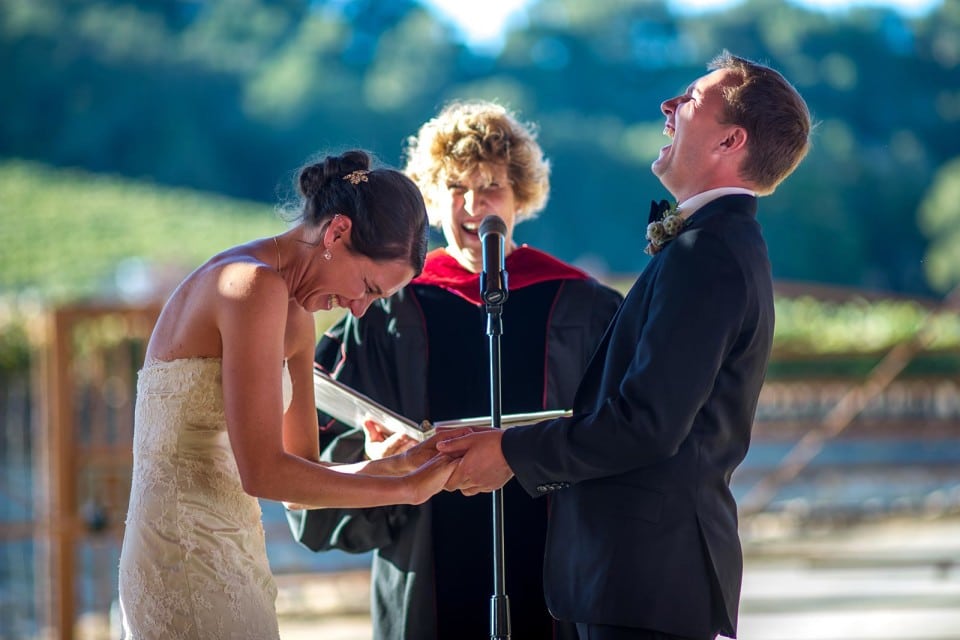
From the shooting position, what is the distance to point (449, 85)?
39156mm

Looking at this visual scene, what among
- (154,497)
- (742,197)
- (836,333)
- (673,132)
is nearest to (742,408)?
(742,197)

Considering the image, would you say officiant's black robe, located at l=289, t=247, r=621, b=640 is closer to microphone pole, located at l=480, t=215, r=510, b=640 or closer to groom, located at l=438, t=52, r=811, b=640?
microphone pole, located at l=480, t=215, r=510, b=640

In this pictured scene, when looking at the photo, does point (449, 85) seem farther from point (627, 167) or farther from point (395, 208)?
point (395, 208)

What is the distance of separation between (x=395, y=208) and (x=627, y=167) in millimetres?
32470

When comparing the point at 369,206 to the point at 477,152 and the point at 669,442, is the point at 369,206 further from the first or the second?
the point at 477,152

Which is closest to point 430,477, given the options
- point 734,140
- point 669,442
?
point 669,442

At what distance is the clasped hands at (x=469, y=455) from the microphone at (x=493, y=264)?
27 centimetres

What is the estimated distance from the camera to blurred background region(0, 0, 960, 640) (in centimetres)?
873

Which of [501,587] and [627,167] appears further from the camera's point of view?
[627,167]

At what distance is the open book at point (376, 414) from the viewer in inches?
106

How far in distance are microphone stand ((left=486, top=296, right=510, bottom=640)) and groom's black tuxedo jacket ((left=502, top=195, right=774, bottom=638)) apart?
14 centimetres

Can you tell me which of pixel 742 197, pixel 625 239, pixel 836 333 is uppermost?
pixel 625 239

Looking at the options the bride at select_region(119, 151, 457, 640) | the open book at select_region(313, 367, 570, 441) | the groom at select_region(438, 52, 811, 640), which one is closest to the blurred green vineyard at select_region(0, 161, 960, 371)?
the open book at select_region(313, 367, 570, 441)

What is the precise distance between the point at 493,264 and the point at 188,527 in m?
0.79
